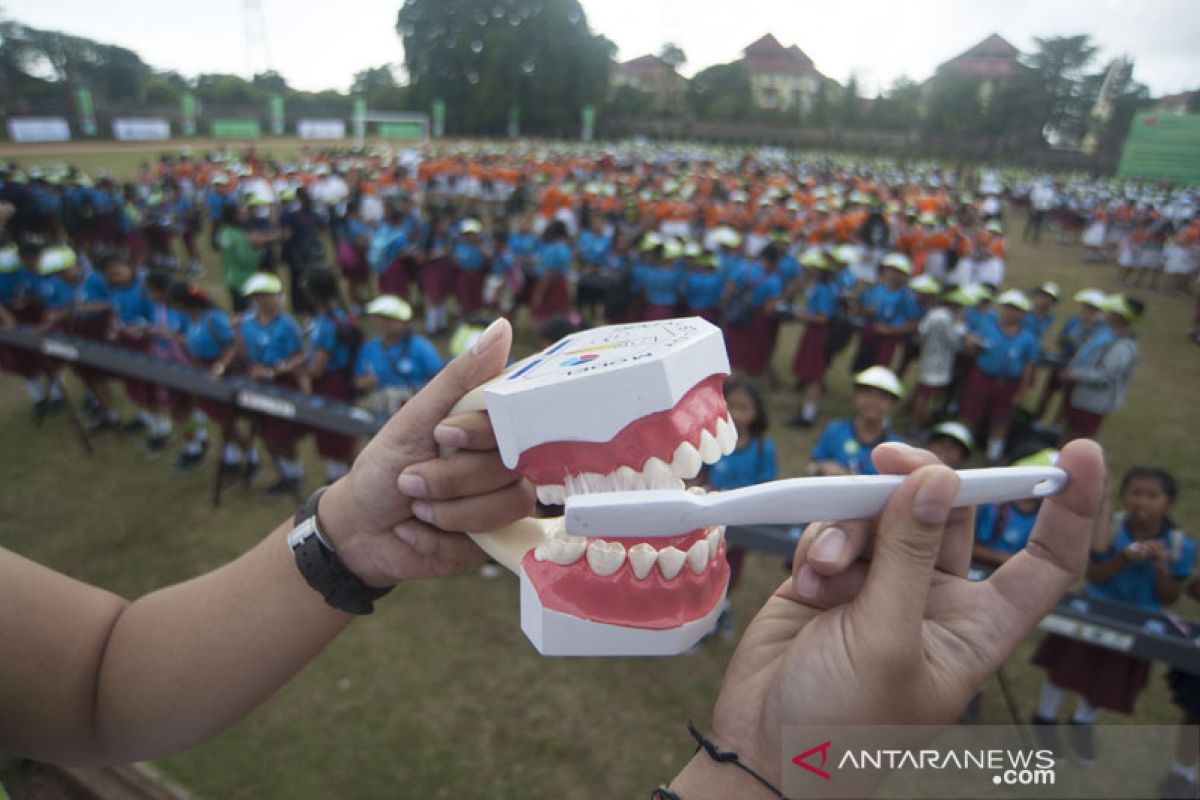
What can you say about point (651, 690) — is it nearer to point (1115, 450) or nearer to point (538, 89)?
point (1115, 450)

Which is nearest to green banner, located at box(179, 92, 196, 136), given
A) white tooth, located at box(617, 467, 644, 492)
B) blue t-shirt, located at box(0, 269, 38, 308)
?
blue t-shirt, located at box(0, 269, 38, 308)

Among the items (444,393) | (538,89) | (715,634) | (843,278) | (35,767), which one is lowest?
(715,634)

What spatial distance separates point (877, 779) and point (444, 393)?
116cm

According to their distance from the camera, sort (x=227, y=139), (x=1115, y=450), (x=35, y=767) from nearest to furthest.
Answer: (x=35, y=767)
(x=1115, y=450)
(x=227, y=139)

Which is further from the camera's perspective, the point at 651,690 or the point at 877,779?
the point at 651,690

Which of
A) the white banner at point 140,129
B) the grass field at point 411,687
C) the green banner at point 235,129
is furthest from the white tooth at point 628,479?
the green banner at point 235,129

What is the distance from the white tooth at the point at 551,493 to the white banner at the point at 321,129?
51403 mm

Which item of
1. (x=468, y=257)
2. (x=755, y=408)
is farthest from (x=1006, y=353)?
(x=468, y=257)

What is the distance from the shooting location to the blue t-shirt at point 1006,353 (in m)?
6.50

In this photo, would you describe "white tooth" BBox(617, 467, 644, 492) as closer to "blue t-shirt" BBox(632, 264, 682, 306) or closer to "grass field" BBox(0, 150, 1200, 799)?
"grass field" BBox(0, 150, 1200, 799)

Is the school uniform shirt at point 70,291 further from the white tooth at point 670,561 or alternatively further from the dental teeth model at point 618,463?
the white tooth at point 670,561

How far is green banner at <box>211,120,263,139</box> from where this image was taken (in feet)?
136

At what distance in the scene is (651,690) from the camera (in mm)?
3986

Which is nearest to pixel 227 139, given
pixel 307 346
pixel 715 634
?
pixel 307 346
